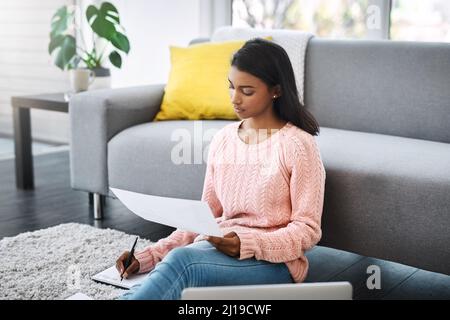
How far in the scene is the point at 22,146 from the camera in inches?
129

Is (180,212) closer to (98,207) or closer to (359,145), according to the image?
(359,145)

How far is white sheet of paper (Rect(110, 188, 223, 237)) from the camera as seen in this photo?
52.7 inches

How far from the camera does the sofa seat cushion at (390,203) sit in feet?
6.01

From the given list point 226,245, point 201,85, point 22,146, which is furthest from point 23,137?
point 226,245

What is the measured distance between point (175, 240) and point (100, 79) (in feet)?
6.51

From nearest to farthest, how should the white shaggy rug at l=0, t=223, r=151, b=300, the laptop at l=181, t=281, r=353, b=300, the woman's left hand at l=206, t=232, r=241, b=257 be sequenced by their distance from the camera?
the laptop at l=181, t=281, r=353, b=300
the woman's left hand at l=206, t=232, r=241, b=257
the white shaggy rug at l=0, t=223, r=151, b=300

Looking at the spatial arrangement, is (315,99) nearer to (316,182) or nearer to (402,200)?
(402,200)

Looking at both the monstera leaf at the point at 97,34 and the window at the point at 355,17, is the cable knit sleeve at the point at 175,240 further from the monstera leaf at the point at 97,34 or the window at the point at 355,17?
the monstera leaf at the point at 97,34

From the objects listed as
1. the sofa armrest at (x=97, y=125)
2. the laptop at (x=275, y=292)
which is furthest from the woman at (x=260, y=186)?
the sofa armrest at (x=97, y=125)

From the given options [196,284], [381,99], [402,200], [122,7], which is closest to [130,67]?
[122,7]

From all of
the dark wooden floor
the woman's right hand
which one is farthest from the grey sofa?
the woman's right hand

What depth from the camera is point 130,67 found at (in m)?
4.18

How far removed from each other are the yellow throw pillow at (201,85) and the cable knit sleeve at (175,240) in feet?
3.10

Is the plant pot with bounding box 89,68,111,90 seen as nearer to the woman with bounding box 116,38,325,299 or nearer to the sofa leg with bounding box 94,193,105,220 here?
the sofa leg with bounding box 94,193,105,220
